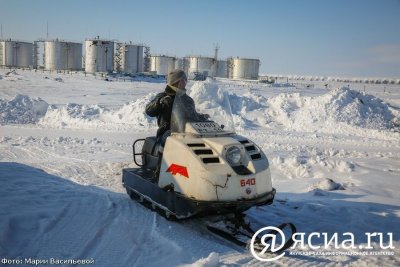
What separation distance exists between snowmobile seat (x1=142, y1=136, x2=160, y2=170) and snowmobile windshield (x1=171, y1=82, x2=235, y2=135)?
2.14 feet

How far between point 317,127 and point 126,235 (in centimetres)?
1357

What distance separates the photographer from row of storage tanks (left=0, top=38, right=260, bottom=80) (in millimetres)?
59250

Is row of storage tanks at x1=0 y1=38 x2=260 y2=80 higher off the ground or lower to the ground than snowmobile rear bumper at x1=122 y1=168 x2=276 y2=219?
higher

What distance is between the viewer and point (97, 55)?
2314 inches

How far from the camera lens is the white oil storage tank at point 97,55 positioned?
58688 millimetres

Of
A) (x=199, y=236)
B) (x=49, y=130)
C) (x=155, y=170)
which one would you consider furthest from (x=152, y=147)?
(x=49, y=130)

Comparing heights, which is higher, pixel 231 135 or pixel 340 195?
pixel 231 135

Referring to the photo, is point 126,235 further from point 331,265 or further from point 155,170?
point 331,265

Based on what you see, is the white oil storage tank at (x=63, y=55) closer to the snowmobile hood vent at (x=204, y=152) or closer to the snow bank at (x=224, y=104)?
the snow bank at (x=224, y=104)

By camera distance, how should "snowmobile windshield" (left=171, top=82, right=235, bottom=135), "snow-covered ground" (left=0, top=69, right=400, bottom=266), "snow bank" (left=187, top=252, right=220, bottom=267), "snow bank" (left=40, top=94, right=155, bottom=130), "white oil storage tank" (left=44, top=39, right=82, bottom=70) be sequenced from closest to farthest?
1. "snow bank" (left=187, top=252, right=220, bottom=267)
2. "snow-covered ground" (left=0, top=69, right=400, bottom=266)
3. "snowmobile windshield" (left=171, top=82, right=235, bottom=135)
4. "snow bank" (left=40, top=94, right=155, bottom=130)
5. "white oil storage tank" (left=44, top=39, right=82, bottom=70)

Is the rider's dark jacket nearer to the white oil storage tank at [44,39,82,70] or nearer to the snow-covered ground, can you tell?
the snow-covered ground

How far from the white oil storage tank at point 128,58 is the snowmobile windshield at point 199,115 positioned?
189 feet

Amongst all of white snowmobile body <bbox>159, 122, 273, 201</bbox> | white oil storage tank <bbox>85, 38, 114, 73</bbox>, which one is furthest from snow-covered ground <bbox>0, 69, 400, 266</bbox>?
white oil storage tank <bbox>85, 38, 114, 73</bbox>

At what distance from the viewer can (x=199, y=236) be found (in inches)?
196
